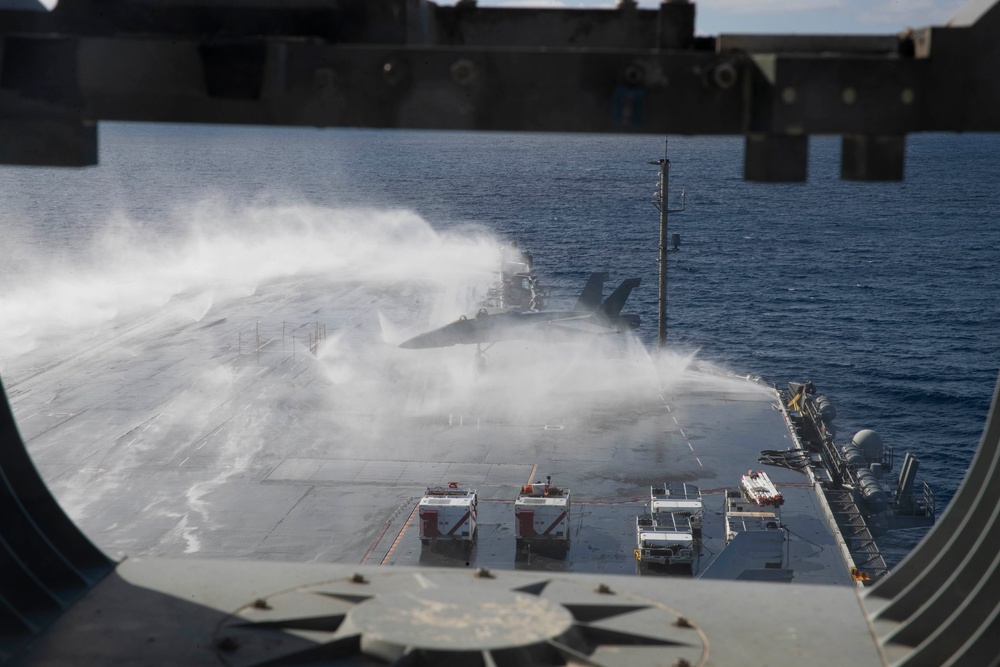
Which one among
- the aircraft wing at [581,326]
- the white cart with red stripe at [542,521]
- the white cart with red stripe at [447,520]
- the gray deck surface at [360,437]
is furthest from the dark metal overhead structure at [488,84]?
the aircraft wing at [581,326]

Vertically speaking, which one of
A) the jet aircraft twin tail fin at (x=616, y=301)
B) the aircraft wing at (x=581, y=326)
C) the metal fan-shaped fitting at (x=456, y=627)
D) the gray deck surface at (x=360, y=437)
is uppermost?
the metal fan-shaped fitting at (x=456, y=627)

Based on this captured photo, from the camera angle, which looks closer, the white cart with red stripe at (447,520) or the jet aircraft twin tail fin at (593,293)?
the white cart with red stripe at (447,520)

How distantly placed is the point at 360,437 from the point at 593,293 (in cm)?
2353

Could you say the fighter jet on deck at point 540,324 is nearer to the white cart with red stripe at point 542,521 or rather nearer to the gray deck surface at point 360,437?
the gray deck surface at point 360,437

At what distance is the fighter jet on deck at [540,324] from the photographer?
63.0 meters

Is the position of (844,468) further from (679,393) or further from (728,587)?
(728,587)

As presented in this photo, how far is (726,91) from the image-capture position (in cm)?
745

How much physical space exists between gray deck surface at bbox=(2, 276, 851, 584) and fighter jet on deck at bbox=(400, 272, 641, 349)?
1407 mm

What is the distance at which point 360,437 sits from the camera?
5244 cm

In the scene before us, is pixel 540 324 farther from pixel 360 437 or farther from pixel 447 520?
pixel 447 520

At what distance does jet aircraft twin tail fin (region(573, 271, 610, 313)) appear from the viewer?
2771 inches

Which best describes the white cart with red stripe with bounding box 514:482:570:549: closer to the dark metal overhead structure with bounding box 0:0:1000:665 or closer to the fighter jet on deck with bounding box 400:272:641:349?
the fighter jet on deck with bounding box 400:272:641:349

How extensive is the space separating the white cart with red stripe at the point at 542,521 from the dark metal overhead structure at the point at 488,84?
3239 centimetres

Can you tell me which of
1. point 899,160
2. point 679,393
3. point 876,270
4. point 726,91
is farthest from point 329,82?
point 876,270
